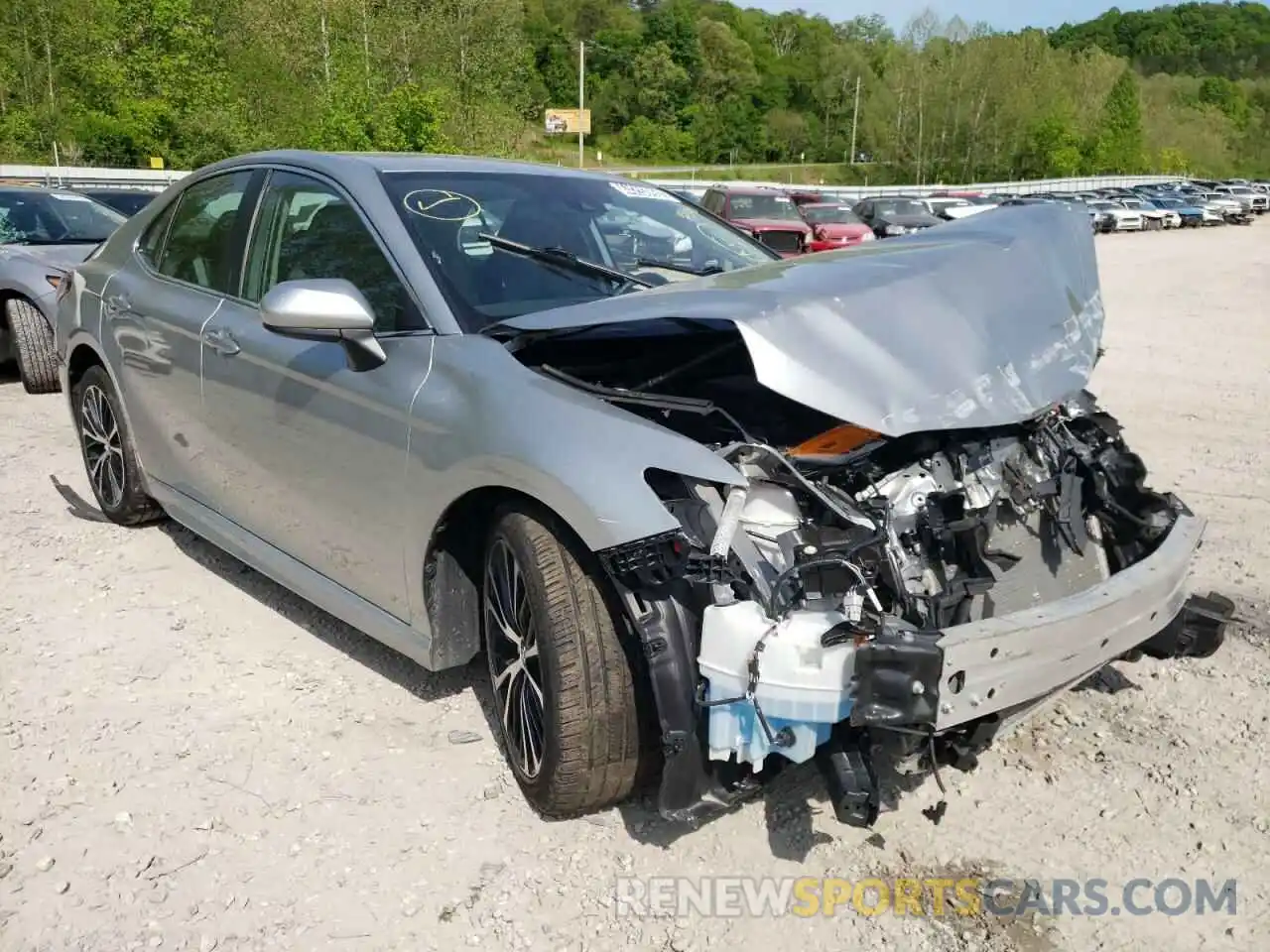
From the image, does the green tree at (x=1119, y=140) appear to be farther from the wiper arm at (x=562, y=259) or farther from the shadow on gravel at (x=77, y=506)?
the wiper arm at (x=562, y=259)

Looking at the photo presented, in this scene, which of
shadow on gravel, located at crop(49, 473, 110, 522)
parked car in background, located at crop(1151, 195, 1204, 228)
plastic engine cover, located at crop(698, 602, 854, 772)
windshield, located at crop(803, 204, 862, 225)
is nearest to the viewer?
plastic engine cover, located at crop(698, 602, 854, 772)

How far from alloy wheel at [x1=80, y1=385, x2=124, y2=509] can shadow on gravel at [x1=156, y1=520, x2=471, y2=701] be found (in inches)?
14.3

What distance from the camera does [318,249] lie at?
3.60 metres

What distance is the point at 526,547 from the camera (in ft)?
8.93

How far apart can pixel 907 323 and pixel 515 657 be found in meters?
1.46

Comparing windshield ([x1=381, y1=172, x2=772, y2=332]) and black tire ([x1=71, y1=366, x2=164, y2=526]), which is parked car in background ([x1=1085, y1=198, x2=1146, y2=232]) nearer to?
windshield ([x1=381, y1=172, x2=772, y2=332])

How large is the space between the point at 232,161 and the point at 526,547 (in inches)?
101

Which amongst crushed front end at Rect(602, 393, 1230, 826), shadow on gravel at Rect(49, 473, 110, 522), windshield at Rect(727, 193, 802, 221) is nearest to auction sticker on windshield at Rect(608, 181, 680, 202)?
crushed front end at Rect(602, 393, 1230, 826)

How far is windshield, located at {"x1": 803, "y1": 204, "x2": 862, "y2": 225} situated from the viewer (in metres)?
22.7

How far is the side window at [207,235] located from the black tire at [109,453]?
0.80 meters

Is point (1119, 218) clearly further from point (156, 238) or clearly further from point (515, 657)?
point (515, 657)

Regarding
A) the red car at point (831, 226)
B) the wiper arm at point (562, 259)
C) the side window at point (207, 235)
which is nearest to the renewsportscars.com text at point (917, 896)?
the wiper arm at point (562, 259)

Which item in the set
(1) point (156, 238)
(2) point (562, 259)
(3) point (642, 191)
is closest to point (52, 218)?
(1) point (156, 238)

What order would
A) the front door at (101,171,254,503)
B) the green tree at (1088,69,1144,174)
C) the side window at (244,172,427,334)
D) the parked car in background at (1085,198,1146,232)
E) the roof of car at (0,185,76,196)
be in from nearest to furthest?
the side window at (244,172,427,334)
the front door at (101,171,254,503)
the roof of car at (0,185,76,196)
the parked car in background at (1085,198,1146,232)
the green tree at (1088,69,1144,174)
